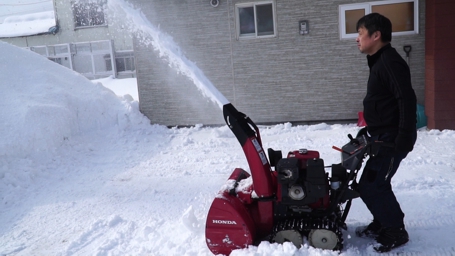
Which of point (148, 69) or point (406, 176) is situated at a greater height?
point (148, 69)

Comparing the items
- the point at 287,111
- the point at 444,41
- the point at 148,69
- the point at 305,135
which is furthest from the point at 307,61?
the point at 148,69

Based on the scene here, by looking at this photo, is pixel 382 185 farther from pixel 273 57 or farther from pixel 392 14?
pixel 392 14

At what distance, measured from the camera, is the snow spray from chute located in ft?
29.8

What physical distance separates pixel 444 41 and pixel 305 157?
5636 millimetres

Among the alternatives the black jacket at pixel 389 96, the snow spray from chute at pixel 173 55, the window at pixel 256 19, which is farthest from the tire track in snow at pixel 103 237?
the window at pixel 256 19

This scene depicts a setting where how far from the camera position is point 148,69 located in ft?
30.9

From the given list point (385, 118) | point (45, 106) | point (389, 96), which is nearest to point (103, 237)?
point (385, 118)

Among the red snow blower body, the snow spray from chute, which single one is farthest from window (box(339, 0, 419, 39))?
the red snow blower body

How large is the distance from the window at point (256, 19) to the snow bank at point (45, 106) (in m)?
3.25

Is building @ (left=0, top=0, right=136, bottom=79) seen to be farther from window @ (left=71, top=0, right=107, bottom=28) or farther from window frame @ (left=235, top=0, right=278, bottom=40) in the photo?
window frame @ (left=235, top=0, right=278, bottom=40)

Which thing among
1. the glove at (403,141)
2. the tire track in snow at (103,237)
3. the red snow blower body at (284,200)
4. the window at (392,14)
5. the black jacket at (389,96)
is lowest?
the tire track in snow at (103,237)

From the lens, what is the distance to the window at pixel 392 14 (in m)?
8.09

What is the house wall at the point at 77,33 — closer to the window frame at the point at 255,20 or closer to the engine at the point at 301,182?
the window frame at the point at 255,20

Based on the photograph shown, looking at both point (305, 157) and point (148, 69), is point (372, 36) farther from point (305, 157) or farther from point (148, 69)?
point (148, 69)
